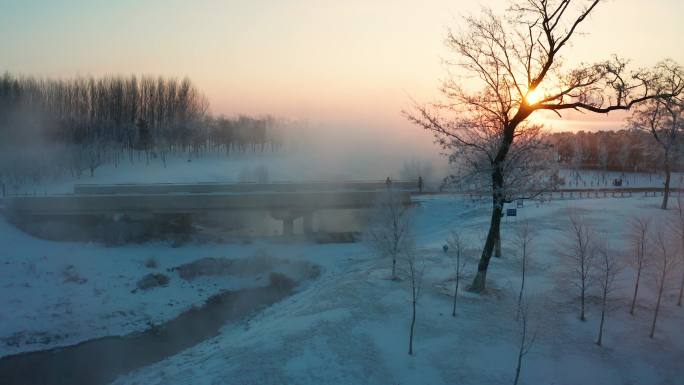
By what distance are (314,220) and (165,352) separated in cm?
2132

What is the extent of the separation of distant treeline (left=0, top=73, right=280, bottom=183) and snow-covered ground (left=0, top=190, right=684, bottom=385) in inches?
1260

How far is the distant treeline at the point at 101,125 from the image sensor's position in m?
62.0

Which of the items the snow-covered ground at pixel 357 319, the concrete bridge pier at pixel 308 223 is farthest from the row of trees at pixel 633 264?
the concrete bridge pier at pixel 308 223

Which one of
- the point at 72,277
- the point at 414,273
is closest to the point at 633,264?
the point at 414,273

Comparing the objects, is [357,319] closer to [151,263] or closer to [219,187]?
[151,263]

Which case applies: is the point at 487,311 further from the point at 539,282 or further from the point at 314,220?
the point at 314,220

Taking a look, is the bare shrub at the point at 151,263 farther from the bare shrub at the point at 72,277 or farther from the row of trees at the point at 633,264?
the row of trees at the point at 633,264

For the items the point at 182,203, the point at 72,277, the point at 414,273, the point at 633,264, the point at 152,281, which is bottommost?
the point at 152,281

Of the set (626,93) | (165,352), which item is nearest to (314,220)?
(165,352)

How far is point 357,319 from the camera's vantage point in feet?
60.3

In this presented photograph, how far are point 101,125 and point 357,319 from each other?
68.3 meters

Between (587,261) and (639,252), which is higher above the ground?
(639,252)

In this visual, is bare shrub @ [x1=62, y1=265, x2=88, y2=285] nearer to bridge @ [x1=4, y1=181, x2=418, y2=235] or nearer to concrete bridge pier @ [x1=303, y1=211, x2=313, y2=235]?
bridge @ [x1=4, y1=181, x2=418, y2=235]

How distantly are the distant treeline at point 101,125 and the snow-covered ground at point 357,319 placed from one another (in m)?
32.0
